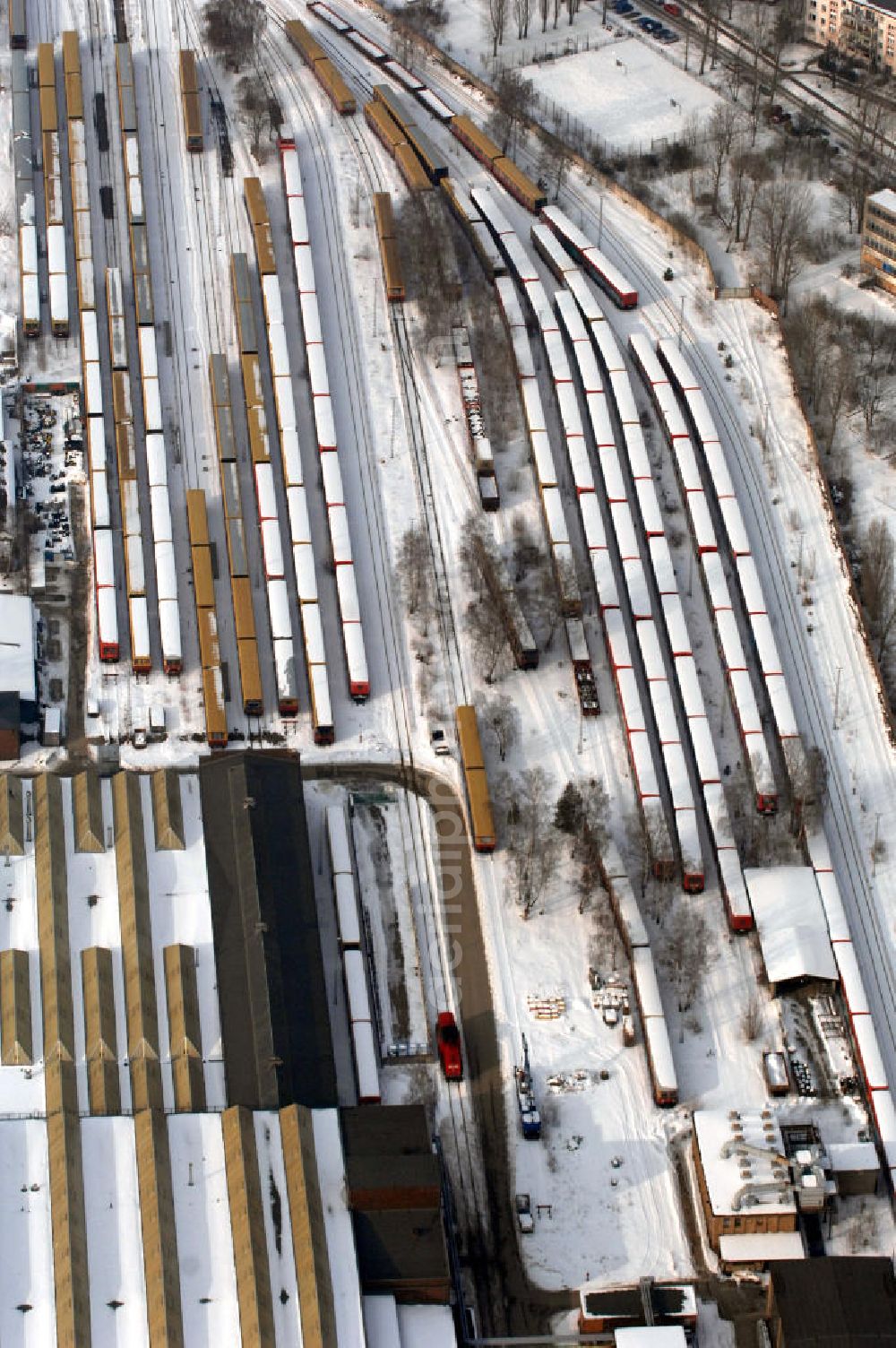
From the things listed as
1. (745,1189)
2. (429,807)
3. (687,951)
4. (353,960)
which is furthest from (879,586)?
(745,1189)

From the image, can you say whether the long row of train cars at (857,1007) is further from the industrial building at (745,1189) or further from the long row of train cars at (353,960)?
the long row of train cars at (353,960)

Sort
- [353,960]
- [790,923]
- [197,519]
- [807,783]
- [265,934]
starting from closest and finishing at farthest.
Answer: [265,934] → [353,960] → [790,923] → [807,783] → [197,519]

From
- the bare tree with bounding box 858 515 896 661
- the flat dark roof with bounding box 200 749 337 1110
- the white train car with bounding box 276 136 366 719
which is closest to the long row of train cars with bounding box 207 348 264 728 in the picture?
the white train car with bounding box 276 136 366 719

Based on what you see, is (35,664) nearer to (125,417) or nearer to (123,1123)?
(125,417)

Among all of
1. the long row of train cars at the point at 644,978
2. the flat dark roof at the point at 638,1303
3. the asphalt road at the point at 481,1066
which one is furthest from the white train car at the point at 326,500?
the flat dark roof at the point at 638,1303

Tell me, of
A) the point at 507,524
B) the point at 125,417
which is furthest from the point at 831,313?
the point at 125,417

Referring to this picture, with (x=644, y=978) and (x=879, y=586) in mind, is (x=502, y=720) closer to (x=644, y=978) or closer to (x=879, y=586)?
(x=644, y=978)
